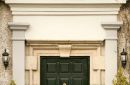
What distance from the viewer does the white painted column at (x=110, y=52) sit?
1377 centimetres

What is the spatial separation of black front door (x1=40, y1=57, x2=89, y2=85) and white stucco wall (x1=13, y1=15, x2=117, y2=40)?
0.65 metres

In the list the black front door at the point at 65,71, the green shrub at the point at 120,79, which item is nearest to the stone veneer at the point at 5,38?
the black front door at the point at 65,71

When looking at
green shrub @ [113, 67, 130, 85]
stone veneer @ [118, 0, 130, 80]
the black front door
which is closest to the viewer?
green shrub @ [113, 67, 130, 85]

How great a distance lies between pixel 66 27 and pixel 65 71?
1.21 metres

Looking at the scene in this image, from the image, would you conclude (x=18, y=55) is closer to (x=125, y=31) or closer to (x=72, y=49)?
(x=72, y=49)

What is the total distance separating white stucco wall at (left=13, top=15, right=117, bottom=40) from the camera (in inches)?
546

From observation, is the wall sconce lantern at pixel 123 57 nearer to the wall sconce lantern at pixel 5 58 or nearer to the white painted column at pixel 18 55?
the white painted column at pixel 18 55

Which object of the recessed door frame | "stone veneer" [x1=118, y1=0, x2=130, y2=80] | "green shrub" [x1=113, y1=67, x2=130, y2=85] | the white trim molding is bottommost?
"green shrub" [x1=113, y1=67, x2=130, y2=85]

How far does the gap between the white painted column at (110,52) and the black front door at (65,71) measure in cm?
62

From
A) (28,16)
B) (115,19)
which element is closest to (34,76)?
(28,16)

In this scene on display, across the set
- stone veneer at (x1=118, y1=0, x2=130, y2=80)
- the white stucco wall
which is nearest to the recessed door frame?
the white stucco wall

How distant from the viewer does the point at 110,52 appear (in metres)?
13.8

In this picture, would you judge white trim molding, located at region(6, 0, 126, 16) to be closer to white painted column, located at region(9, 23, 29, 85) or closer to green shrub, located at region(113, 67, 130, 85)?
white painted column, located at region(9, 23, 29, 85)

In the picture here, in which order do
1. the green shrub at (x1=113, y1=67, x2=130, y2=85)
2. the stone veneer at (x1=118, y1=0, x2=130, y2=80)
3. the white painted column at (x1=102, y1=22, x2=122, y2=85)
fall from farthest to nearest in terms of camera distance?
the stone veneer at (x1=118, y1=0, x2=130, y2=80)
the white painted column at (x1=102, y1=22, x2=122, y2=85)
the green shrub at (x1=113, y1=67, x2=130, y2=85)
